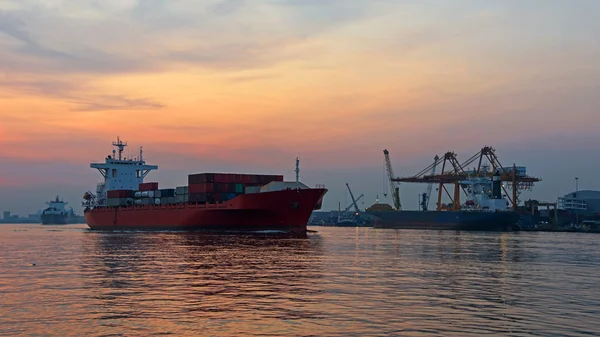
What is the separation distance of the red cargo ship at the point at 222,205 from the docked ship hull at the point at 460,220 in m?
71.1

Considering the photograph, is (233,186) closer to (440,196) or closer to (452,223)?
(452,223)

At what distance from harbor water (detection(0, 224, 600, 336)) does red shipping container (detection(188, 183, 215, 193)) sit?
46.9 m

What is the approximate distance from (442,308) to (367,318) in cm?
380

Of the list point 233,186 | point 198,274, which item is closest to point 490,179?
point 233,186

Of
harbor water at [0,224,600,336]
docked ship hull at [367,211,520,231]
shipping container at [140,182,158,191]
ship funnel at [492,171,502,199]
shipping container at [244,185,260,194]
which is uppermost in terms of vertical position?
ship funnel at [492,171,502,199]

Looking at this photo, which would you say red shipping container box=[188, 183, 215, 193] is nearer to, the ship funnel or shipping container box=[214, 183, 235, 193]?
shipping container box=[214, 183, 235, 193]

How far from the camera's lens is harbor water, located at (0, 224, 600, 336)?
70.0 feet

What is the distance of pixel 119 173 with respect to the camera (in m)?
132

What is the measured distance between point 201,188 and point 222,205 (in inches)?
282

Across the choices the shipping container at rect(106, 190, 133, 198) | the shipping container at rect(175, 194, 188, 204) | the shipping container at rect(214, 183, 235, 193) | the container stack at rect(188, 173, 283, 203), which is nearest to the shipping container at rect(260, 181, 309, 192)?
the container stack at rect(188, 173, 283, 203)

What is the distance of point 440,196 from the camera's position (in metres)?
198

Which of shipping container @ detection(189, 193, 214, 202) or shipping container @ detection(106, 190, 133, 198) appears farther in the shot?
shipping container @ detection(106, 190, 133, 198)

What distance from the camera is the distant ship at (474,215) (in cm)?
15300

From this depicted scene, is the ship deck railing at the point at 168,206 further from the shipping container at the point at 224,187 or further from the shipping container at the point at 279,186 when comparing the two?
the shipping container at the point at 279,186
